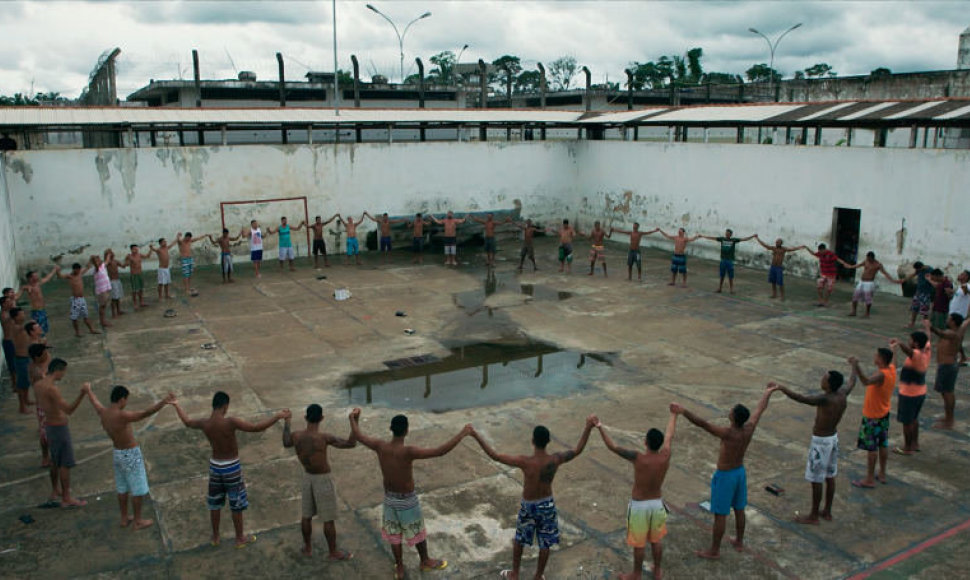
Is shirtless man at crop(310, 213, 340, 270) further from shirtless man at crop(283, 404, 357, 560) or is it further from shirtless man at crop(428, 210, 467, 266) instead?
shirtless man at crop(283, 404, 357, 560)

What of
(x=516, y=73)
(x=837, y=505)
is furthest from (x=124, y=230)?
(x=516, y=73)

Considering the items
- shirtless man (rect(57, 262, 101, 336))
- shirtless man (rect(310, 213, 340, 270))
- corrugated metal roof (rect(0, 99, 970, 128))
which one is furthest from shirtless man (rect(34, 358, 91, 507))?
shirtless man (rect(310, 213, 340, 270))

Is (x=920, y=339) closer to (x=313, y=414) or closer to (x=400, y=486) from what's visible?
(x=400, y=486)

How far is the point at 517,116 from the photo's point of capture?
24875mm

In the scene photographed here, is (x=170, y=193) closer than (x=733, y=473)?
No

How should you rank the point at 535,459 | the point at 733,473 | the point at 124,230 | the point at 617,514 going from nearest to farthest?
→ the point at 535,459, the point at 733,473, the point at 617,514, the point at 124,230

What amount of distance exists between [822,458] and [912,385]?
2.26 m

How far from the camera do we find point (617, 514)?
7.39m

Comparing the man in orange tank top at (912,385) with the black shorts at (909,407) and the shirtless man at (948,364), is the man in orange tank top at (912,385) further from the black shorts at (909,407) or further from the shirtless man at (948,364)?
the shirtless man at (948,364)

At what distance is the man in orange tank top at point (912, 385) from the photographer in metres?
8.20

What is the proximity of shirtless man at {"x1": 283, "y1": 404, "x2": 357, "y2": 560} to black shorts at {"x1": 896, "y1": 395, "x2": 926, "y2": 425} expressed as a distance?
254 inches

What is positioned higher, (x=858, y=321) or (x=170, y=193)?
(x=170, y=193)

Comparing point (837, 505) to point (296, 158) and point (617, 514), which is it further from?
point (296, 158)

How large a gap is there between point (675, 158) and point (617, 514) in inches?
672
